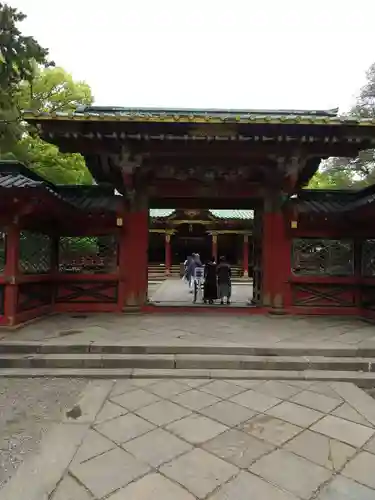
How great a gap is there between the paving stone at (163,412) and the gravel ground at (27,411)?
36.1 inches

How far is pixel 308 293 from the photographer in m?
7.66

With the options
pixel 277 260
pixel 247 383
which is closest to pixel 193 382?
pixel 247 383

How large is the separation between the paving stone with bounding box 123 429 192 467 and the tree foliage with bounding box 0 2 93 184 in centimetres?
952

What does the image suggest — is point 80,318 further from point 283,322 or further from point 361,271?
point 361,271

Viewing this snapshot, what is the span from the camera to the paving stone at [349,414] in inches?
130

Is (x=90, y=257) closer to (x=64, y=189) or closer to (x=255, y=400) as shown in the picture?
(x=64, y=189)

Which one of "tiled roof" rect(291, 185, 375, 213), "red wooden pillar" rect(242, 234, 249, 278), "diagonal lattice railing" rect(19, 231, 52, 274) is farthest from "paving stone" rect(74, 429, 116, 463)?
"red wooden pillar" rect(242, 234, 249, 278)

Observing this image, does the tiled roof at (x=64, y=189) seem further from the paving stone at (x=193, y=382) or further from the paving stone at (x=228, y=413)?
the paving stone at (x=228, y=413)

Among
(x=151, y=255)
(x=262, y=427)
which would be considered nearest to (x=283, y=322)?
(x=262, y=427)

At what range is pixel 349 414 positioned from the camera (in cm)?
345

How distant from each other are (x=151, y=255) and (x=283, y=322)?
1769 centimetres

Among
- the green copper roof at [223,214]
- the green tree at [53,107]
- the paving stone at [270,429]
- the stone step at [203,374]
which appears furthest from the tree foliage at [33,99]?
the paving stone at [270,429]

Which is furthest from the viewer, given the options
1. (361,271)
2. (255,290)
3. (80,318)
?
(255,290)

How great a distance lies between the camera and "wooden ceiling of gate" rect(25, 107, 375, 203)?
6.30 meters
